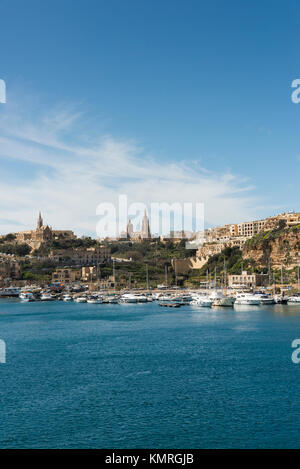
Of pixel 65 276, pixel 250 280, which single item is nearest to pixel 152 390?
pixel 250 280

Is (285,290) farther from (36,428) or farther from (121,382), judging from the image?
(36,428)

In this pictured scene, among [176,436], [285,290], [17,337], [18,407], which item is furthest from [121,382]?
[285,290]

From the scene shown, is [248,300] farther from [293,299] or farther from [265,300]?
[293,299]

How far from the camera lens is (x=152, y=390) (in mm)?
20156

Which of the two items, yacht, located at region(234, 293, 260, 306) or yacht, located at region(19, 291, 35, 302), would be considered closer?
yacht, located at region(234, 293, 260, 306)

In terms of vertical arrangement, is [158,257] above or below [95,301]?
above

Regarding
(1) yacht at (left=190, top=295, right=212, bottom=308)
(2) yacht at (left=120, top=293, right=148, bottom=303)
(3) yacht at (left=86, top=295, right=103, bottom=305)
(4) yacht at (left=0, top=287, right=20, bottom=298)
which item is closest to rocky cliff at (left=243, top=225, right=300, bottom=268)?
(2) yacht at (left=120, top=293, right=148, bottom=303)

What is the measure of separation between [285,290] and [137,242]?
71187 millimetres

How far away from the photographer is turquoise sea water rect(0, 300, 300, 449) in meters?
15.4

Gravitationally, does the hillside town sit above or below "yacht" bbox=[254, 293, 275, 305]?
above

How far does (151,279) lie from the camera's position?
100125mm

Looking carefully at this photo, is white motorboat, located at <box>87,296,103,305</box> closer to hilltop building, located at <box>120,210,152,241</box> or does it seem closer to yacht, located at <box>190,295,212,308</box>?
yacht, located at <box>190,295,212,308</box>

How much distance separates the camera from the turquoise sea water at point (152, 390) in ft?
50.7
